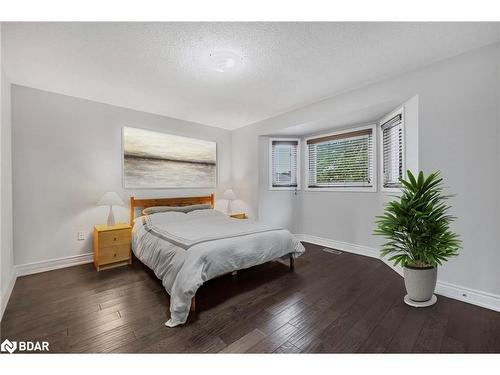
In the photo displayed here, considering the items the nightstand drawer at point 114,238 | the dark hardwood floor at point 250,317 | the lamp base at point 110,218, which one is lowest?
the dark hardwood floor at point 250,317

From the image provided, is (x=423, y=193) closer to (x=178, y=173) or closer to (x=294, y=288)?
(x=294, y=288)

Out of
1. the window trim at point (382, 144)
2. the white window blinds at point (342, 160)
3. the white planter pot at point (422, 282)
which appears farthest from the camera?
the white window blinds at point (342, 160)

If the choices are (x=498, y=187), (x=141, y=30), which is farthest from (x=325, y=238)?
(x=141, y=30)

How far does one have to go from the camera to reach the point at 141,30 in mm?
1753

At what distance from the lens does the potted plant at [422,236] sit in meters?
1.97

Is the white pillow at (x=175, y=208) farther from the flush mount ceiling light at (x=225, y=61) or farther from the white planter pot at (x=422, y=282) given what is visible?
the white planter pot at (x=422, y=282)

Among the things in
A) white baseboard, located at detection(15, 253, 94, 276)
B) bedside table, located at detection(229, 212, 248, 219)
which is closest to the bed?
white baseboard, located at detection(15, 253, 94, 276)

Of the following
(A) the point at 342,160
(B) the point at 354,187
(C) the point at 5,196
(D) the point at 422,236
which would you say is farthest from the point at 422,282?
(C) the point at 5,196

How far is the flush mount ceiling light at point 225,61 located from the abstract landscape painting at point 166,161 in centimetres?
205

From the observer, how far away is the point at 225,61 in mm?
2119

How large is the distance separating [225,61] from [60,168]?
270 cm

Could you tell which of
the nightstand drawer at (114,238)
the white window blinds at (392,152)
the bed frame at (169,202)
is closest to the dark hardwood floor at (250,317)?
the nightstand drawer at (114,238)

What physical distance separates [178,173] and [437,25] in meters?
3.85

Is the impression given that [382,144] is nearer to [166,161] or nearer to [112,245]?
[166,161]
